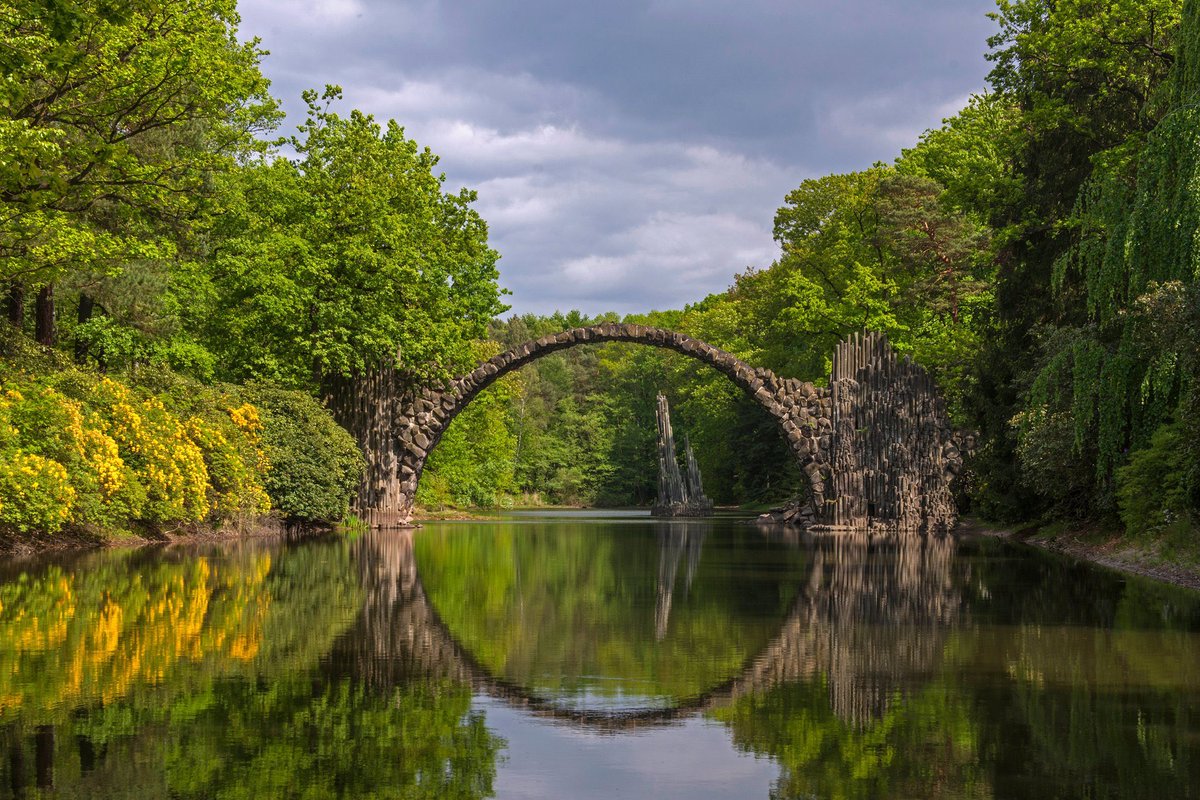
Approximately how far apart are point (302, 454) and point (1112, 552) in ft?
63.7

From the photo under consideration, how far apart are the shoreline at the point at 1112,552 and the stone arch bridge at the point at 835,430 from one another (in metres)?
2.96

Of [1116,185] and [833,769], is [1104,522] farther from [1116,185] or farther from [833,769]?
[833,769]

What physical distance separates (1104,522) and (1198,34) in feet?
31.9

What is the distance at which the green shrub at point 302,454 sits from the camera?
31.3 metres

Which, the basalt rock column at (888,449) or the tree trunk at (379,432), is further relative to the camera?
the tree trunk at (379,432)

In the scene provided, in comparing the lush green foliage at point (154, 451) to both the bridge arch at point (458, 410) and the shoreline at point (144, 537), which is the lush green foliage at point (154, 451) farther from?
the bridge arch at point (458, 410)

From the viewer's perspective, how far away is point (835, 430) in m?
36.1

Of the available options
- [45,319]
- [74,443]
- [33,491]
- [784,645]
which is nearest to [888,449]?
[74,443]

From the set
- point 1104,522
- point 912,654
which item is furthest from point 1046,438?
point 912,654

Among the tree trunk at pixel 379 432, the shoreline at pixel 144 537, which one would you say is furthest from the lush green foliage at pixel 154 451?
the tree trunk at pixel 379 432

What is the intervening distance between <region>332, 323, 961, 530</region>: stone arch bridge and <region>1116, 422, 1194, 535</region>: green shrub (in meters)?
14.2

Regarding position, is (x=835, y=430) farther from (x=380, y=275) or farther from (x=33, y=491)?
(x=33, y=491)

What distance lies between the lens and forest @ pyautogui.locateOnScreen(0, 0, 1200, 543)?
757 inches

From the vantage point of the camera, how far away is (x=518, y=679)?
884 cm
